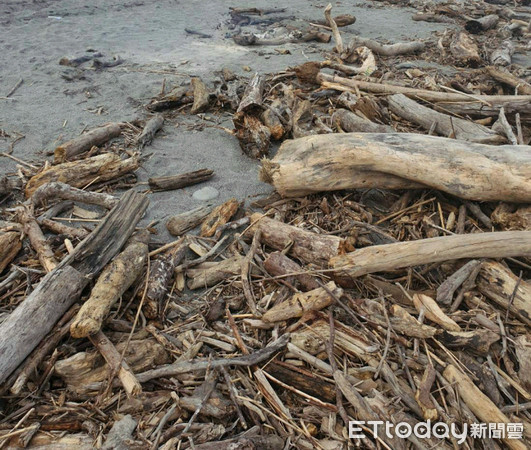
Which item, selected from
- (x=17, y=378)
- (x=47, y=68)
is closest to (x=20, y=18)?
(x=47, y=68)

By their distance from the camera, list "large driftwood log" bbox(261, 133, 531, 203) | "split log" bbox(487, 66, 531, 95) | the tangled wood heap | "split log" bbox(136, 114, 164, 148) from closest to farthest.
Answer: the tangled wood heap
"large driftwood log" bbox(261, 133, 531, 203)
"split log" bbox(136, 114, 164, 148)
"split log" bbox(487, 66, 531, 95)

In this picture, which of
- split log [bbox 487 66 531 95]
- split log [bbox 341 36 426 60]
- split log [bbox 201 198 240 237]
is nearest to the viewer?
split log [bbox 201 198 240 237]

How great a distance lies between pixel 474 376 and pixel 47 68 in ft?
29.1

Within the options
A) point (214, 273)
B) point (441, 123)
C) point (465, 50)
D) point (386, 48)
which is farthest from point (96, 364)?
point (465, 50)

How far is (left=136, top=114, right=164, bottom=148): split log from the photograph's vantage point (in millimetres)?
5777

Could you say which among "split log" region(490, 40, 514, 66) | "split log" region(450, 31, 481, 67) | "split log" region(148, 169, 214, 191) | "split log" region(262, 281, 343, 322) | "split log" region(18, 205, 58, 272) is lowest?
"split log" region(490, 40, 514, 66)

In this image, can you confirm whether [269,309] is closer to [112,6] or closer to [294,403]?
[294,403]

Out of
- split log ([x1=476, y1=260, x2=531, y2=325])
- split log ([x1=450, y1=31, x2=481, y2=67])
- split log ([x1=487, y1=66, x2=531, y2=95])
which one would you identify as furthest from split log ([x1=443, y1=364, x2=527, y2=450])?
split log ([x1=450, y1=31, x2=481, y2=67])

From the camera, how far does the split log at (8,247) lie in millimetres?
3553

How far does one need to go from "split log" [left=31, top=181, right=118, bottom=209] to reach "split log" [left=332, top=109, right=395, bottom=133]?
2.85 meters

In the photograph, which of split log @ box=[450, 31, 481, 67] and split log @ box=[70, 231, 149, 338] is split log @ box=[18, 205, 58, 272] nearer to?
split log @ box=[70, 231, 149, 338]

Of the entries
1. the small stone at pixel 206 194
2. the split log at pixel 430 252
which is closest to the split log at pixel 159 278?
the small stone at pixel 206 194

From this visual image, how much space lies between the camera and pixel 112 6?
41.7ft

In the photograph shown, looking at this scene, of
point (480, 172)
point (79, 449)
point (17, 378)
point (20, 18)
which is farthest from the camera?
point (20, 18)
